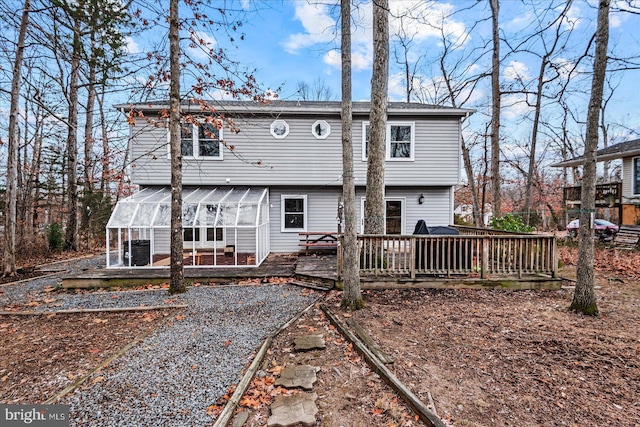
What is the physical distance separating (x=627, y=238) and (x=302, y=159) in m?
14.2

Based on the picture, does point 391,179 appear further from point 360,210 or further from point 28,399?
point 28,399

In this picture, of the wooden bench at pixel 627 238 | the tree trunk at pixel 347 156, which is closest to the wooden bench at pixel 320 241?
the tree trunk at pixel 347 156

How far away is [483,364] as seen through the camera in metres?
3.41

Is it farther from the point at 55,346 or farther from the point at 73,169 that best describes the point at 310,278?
the point at 73,169

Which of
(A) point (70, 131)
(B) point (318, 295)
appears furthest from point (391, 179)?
(A) point (70, 131)

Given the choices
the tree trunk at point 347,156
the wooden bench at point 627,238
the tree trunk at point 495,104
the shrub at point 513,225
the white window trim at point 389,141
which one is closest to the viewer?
the tree trunk at point 347,156

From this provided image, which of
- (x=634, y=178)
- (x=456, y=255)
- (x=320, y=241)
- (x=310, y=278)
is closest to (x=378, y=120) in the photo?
(x=456, y=255)

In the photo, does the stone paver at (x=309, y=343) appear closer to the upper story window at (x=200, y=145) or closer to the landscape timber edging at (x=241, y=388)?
the landscape timber edging at (x=241, y=388)

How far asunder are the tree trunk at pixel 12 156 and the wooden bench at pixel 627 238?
2094cm

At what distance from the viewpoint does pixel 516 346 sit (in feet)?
12.6

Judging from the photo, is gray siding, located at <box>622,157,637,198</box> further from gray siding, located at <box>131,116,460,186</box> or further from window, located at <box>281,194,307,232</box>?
window, located at <box>281,194,307,232</box>

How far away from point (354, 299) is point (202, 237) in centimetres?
737

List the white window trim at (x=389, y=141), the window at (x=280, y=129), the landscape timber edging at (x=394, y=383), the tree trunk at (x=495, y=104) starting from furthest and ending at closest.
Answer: the tree trunk at (x=495, y=104) → the white window trim at (x=389, y=141) → the window at (x=280, y=129) → the landscape timber edging at (x=394, y=383)

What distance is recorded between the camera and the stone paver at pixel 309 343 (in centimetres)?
387
